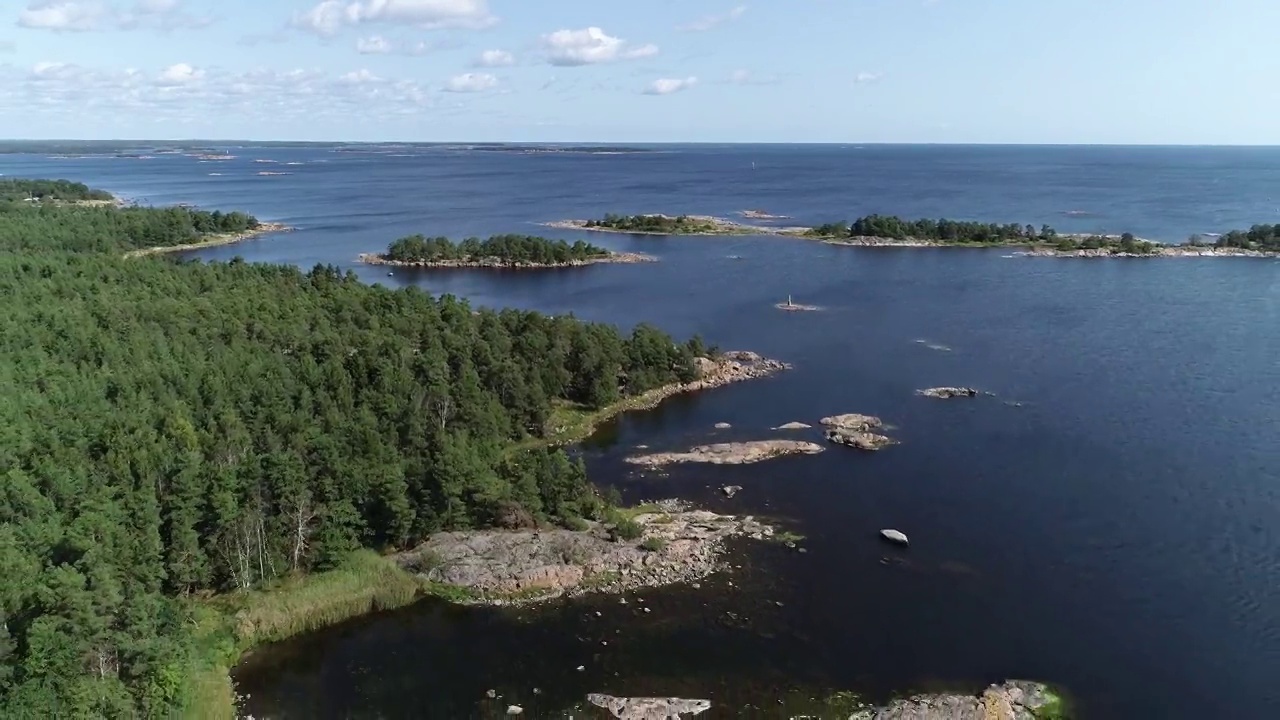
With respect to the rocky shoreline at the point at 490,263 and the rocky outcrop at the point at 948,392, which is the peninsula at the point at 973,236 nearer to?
the rocky shoreline at the point at 490,263

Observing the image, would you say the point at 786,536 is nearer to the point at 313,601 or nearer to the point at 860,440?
the point at 860,440

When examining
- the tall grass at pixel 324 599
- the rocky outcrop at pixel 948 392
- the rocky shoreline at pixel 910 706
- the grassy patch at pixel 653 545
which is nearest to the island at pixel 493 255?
the rocky outcrop at pixel 948 392

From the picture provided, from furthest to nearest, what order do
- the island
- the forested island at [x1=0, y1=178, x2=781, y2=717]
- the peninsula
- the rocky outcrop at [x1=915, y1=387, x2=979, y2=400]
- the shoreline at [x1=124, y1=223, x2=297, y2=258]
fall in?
the peninsula
the shoreline at [x1=124, y1=223, x2=297, y2=258]
the island
the rocky outcrop at [x1=915, y1=387, x2=979, y2=400]
the forested island at [x1=0, y1=178, x2=781, y2=717]

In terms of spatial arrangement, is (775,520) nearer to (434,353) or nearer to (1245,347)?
(434,353)

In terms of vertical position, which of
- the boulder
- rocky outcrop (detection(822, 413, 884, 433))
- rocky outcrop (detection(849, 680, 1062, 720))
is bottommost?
rocky outcrop (detection(849, 680, 1062, 720))

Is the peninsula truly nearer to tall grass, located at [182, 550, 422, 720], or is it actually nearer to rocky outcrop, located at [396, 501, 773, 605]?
rocky outcrop, located at [396, 501, 773, 605]

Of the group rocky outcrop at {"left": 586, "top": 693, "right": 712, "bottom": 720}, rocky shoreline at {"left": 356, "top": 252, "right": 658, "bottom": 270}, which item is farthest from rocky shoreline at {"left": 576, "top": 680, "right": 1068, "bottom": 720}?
rocky shoreline at {"left": 356, "top": 252, "right": 658, "bottom": 270}
